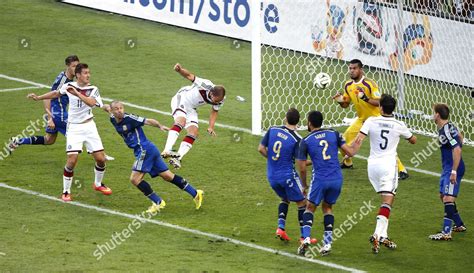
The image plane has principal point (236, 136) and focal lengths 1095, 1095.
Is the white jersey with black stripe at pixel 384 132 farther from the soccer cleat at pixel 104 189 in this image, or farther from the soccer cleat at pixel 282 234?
the soccer cleat at pixel 104 189

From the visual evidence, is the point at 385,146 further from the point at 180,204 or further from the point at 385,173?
the point at 180,204

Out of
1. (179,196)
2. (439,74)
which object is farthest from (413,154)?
(179,196)

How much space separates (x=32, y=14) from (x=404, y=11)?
38.0 ft

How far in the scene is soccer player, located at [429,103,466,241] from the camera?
604 inches

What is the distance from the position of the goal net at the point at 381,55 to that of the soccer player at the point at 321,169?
8023 millimetres

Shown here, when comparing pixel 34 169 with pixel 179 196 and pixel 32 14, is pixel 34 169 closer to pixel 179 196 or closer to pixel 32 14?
pixel 179 196

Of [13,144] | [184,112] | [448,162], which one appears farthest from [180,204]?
[448,162]

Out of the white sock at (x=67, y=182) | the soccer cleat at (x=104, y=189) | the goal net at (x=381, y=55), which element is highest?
the goal net at (x=381, y=55)

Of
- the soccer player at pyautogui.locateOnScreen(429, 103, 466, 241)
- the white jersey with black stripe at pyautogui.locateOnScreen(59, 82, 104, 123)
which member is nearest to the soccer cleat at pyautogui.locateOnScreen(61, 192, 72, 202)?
the white jersey with black stripe at pyautogui.locateOnScreen(59, 82, 104, 123)

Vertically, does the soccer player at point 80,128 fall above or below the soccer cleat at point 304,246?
above

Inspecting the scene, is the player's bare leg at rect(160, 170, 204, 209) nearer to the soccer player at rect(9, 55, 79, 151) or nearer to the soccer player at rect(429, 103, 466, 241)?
the soccer player at rect(9, 55, 79, 151)

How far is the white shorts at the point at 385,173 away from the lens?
→ 15.0m

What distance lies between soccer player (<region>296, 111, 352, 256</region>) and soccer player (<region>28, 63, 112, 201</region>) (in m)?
3.93

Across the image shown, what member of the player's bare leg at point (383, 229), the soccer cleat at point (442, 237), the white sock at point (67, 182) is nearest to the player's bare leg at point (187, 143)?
the white sock at point (67, 182)
